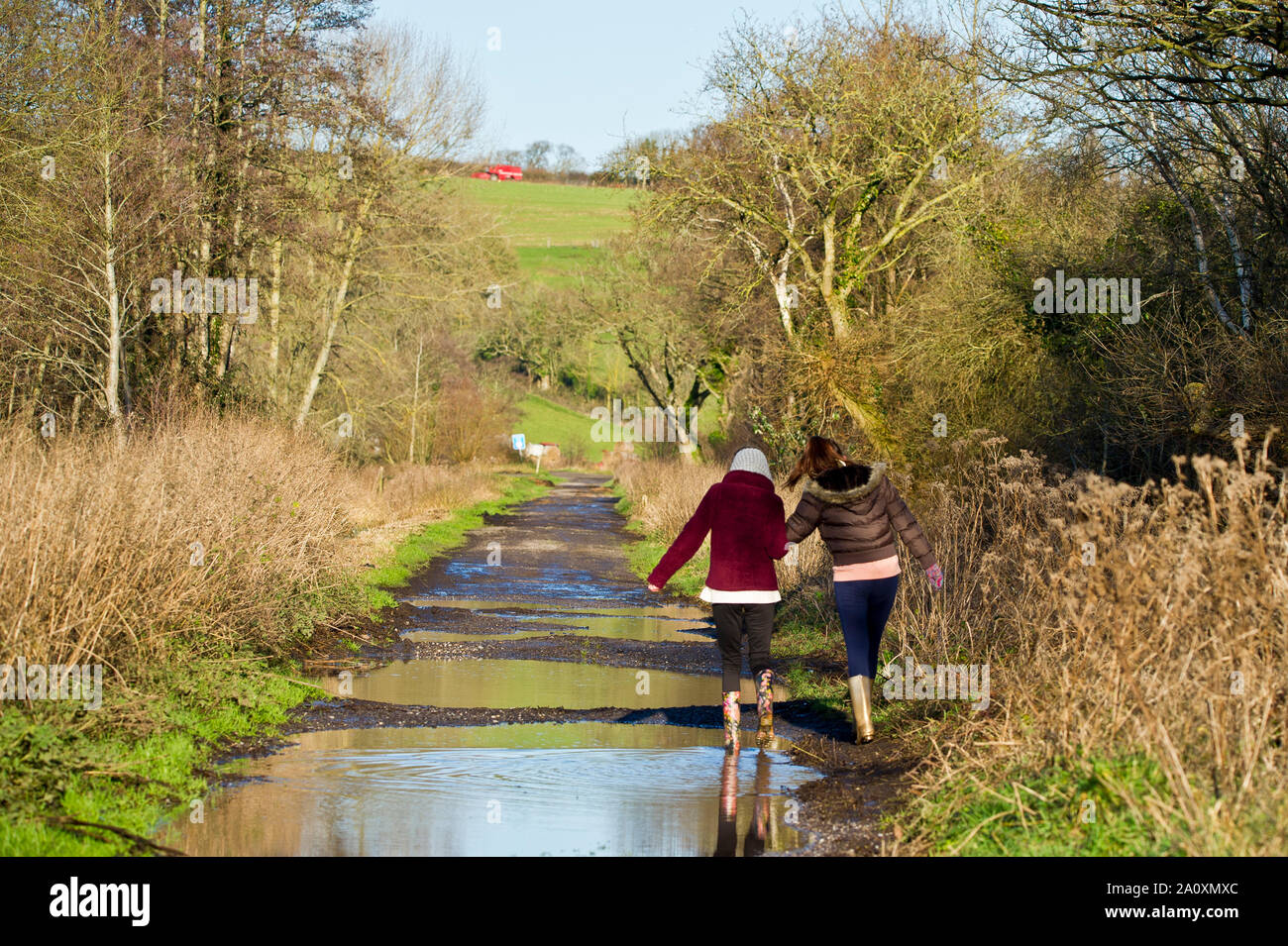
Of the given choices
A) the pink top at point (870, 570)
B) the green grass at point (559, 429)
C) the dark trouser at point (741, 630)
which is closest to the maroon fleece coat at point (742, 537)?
the dark trouser at point (741, 630)

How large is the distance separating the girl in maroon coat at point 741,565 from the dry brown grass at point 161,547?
3.64 meters

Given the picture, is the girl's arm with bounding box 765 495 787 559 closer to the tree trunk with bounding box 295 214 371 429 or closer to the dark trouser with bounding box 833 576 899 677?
the dark trouser with bounding box 833 576 899 677

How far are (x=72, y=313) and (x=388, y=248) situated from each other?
590 inches

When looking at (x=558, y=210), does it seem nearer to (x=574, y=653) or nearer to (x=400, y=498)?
(x=400, y=498)

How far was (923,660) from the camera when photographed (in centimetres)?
981

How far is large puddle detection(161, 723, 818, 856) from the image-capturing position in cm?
656

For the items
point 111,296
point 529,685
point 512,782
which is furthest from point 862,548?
point 111,296

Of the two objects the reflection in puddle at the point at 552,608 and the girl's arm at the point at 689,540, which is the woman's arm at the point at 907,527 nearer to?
the girl's arm at the point at 689,540

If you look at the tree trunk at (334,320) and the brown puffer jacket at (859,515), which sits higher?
the tree trunk at (334,320)

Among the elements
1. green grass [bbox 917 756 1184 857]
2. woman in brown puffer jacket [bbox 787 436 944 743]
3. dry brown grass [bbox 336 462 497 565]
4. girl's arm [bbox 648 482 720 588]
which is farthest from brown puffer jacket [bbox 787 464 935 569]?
dry brown grass [bbox 336 462 497 565]

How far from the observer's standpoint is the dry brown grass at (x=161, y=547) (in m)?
7.86

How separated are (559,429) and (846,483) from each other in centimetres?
7715

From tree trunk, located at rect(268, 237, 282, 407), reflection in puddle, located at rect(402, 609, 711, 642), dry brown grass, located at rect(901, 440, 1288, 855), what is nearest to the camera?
dry brown grass, located at rect(901, 440, 1288, 855)
